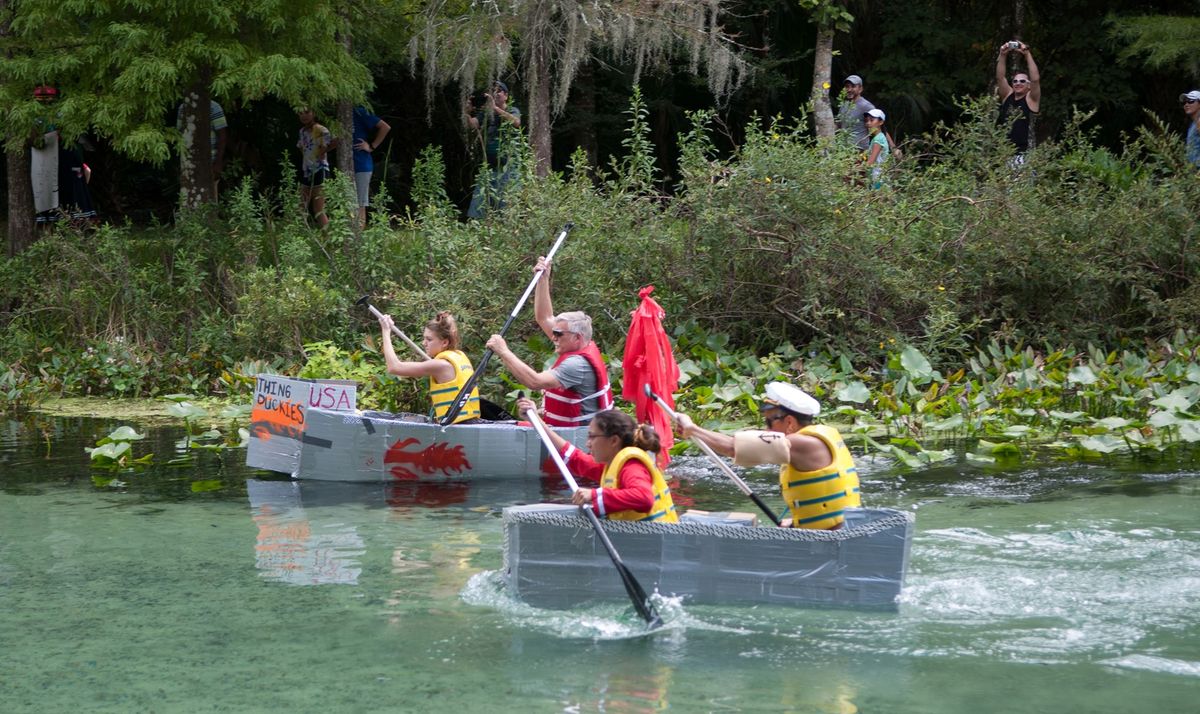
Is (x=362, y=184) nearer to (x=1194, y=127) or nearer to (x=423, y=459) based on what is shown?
(x=423, y=459)

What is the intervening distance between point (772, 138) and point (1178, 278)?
388cm

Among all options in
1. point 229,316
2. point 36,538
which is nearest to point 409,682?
point 36,538

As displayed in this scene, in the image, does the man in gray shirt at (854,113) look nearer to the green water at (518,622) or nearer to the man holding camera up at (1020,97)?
the man holding camera up at (1020,97)

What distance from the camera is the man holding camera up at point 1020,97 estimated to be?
13.3 meters

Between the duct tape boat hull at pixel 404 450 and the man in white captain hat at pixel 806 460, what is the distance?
3.21m

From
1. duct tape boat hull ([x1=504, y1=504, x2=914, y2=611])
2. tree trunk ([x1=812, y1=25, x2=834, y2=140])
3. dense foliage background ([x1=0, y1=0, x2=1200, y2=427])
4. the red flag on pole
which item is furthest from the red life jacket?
tree trunk ([x1=812, y1=25, x2=834, y2=140])

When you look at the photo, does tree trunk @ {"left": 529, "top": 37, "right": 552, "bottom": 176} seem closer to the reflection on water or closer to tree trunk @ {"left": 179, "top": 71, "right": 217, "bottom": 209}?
tree trunk @ {"left": 179, "top": 71, "right": 217, "bottom": 209}

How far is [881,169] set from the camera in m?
12.8

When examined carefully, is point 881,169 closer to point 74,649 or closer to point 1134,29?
point 1134,29

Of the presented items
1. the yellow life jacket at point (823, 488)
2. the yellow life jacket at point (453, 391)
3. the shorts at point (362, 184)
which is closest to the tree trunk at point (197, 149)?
the shorts at point (362, 184)

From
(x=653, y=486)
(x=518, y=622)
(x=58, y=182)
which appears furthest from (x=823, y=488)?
(x=58, y=182)

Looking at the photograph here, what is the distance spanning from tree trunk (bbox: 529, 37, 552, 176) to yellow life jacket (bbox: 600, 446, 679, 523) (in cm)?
804

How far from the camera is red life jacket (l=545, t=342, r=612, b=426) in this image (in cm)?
917

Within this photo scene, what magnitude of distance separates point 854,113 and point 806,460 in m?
7.88
